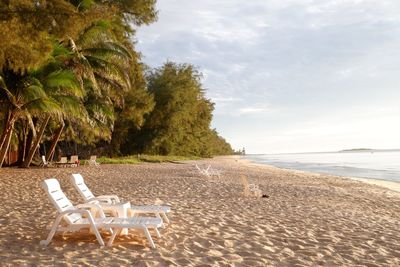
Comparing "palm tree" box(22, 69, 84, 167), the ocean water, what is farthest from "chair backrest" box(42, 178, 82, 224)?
the ocean water

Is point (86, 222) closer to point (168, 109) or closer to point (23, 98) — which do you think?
point (23, 98)

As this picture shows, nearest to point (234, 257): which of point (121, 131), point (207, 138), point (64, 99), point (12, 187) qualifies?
point (12, 187)

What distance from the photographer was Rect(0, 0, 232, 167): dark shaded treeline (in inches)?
377

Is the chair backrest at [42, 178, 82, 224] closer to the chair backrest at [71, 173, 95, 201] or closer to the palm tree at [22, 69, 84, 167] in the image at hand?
the chair backrest at [71, 173, 95, 201]

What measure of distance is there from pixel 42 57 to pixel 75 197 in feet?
12.0

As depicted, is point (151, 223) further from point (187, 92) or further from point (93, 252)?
point (187, 92)

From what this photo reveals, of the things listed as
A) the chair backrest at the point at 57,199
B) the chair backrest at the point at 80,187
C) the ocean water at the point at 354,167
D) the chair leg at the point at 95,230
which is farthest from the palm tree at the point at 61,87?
the ocean water at the point at 354,167

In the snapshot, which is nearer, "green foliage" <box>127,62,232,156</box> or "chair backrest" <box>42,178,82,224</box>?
"chair backrest" <box>42,178,82,224</box>

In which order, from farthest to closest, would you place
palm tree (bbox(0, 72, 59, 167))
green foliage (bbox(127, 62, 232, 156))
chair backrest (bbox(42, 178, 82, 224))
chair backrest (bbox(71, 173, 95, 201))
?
1. green foliage (bbox(127, 62, 232, 156))
2. palm tree (bbox(0, 72, 59, 167))
3. chair backrest (bbox(71, 173, 95, 201))
4. chair backrest (bbox(42, 178, 82, 224))

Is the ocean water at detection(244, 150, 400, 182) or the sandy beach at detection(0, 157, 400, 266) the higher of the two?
the ocean water at detection(244, 150, 400, 182)

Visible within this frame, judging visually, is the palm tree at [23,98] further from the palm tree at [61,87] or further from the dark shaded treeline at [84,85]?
the palm tree at [61,87]

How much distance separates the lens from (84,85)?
2333 cm

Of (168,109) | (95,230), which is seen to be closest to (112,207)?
(95,230)

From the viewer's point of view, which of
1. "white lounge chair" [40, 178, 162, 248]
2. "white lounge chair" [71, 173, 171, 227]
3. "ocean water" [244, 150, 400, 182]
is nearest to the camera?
"white lounge chair" [40, 178, 162, 248]
